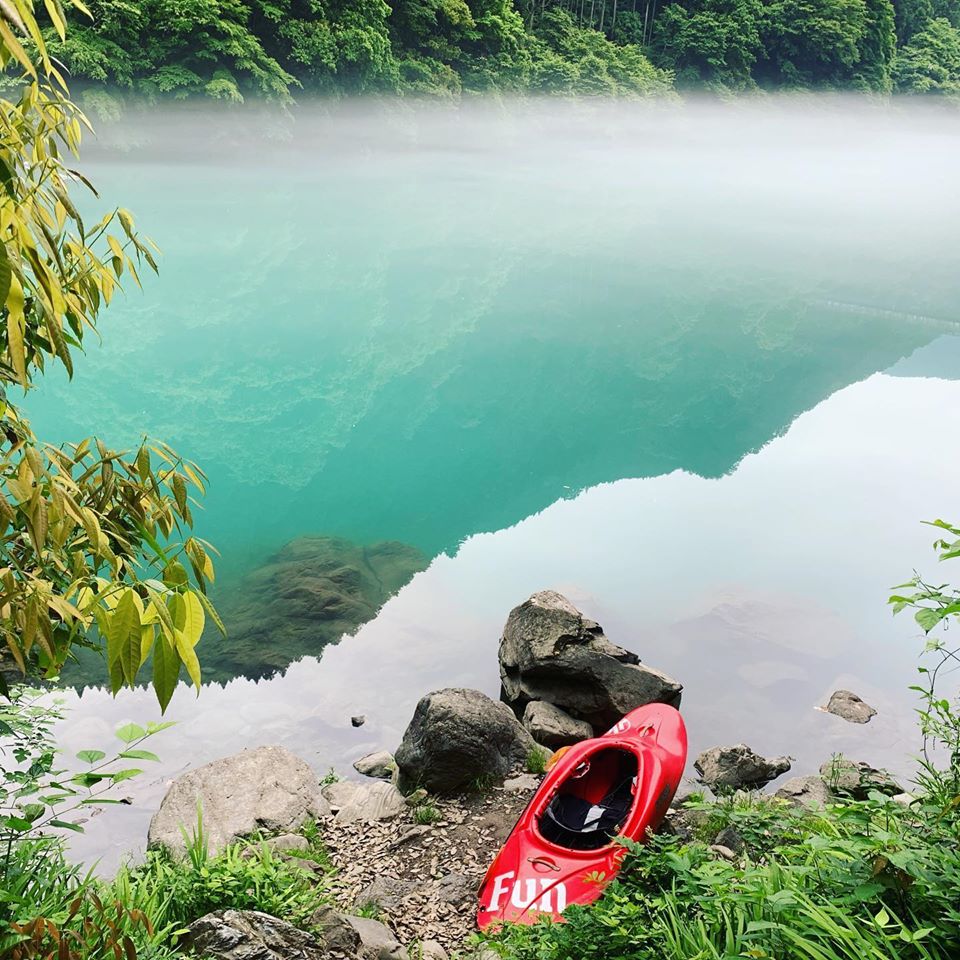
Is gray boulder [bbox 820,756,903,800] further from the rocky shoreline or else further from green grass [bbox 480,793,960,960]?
green grass [bbox 480,793,960,960]

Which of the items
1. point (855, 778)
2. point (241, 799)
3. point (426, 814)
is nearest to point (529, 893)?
point (426, 814)

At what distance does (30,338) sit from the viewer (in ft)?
6.66

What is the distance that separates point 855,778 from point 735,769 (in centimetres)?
71

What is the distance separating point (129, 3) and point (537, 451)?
24548mm

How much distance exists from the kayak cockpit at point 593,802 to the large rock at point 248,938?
1546 millimetres

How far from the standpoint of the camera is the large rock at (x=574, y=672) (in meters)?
6.06

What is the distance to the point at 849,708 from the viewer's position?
21.1 ft

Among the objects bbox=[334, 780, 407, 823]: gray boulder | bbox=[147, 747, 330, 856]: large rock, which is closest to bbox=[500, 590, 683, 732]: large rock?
bbox=[334, 780, 407, 823]: gray boulder

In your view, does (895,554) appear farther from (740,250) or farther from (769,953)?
(740,250)

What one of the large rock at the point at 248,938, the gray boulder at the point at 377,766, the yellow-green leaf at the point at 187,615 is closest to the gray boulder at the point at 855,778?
the gray boulder at the point at 377,766

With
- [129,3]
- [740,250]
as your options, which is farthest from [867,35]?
[129,3]

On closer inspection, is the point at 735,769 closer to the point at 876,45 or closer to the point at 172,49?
the point at 172,49

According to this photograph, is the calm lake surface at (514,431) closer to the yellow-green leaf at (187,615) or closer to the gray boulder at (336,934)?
the gray boulder at (336,934)

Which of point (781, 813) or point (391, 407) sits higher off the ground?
point (781, 813)
